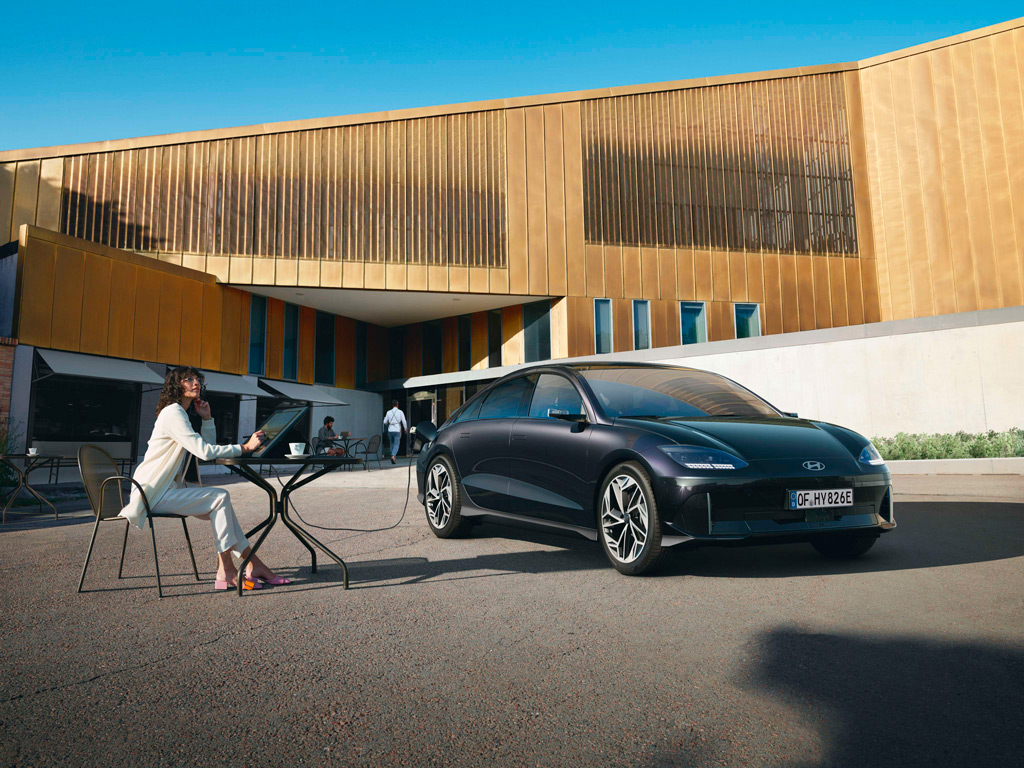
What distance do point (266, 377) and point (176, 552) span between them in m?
24.3

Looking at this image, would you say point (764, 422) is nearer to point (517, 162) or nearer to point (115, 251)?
point (115, 251)

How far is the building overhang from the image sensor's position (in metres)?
28.9

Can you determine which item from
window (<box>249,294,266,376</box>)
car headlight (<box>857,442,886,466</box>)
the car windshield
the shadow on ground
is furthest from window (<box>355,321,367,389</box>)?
car headlight (<box>857,442,886,466</box>)

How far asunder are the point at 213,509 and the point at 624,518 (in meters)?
2.65

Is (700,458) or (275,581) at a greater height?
(700,458)

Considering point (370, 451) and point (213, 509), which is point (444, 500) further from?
point (370, 451)

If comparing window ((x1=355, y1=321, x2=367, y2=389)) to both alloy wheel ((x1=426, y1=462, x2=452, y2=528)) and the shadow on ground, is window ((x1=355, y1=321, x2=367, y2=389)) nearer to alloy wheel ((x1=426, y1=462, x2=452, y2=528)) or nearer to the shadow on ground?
the shadow on ground

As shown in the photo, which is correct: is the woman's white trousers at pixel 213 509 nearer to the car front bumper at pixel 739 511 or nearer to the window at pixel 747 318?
the car front bumper at pixel 739 511

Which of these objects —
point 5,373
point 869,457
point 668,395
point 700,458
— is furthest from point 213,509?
point 5,373

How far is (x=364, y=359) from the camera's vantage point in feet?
115

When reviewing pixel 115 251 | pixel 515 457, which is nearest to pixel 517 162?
pixel 115 251

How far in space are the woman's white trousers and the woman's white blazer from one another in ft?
0.31

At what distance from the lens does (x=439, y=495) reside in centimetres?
696

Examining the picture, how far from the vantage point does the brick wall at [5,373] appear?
17.9 m
